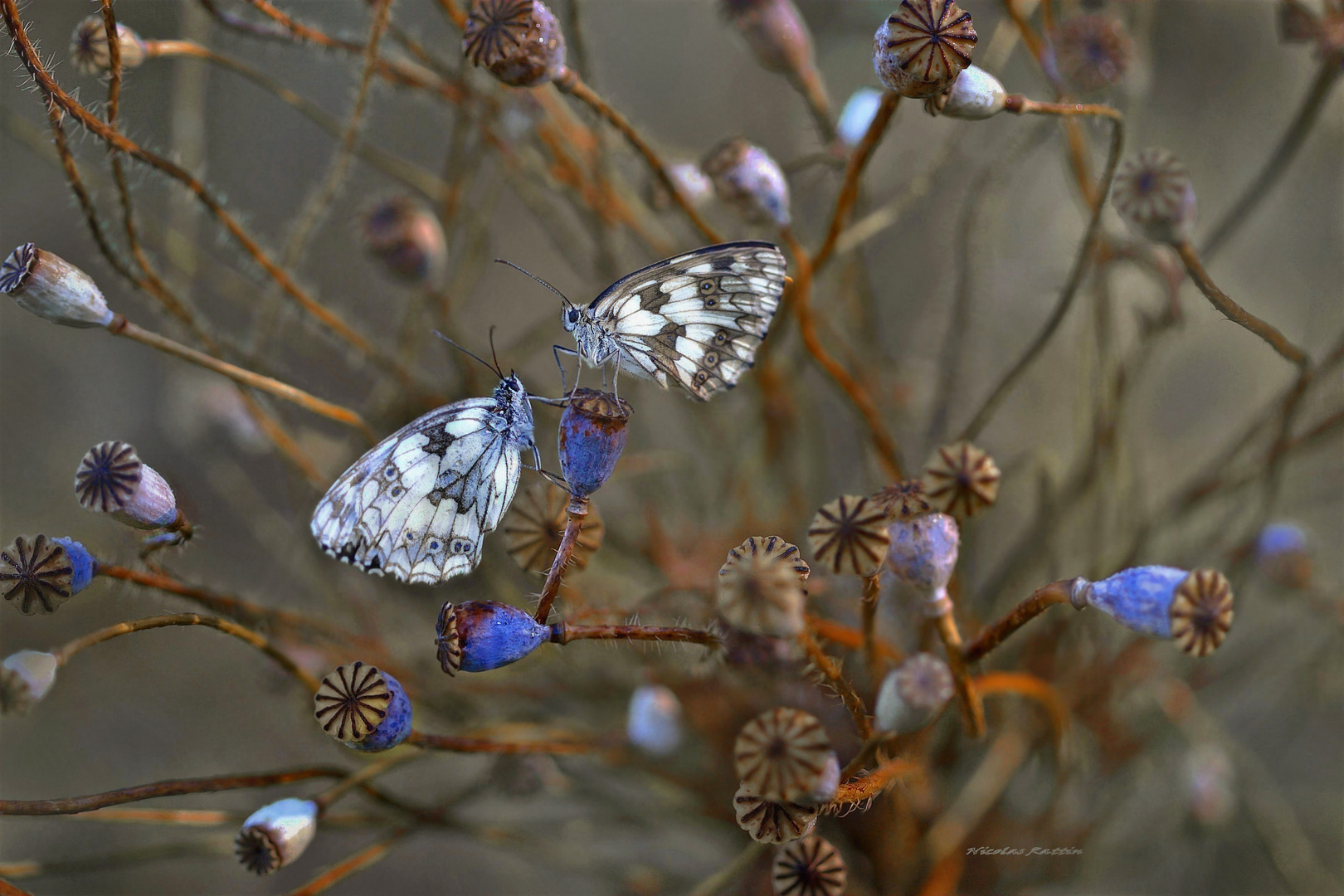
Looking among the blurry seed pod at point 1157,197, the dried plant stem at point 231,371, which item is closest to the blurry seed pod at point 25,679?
the dried plant stem at point 231,371

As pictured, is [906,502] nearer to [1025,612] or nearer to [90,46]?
[1025,612]

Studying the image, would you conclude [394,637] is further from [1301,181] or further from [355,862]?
[1301,181]

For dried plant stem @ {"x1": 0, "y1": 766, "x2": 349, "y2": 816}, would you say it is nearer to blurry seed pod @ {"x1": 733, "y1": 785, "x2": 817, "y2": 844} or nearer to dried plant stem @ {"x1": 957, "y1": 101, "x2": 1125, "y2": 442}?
blurry seed pod @ {"x1": 733, "y1": 785, "x2": 817, "y2": 844}

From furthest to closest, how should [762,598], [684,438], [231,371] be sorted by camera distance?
[684,438] < [231,371] < [762,598]

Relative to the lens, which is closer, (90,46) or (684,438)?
(90,46)

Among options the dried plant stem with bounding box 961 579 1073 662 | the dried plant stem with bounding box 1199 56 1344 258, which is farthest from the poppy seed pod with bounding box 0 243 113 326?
the dried plant stem with bounding box 1199 56 1344 258

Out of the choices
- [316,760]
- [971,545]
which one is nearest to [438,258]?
[971,545]

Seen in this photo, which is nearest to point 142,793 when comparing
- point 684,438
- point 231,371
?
point 231,371
